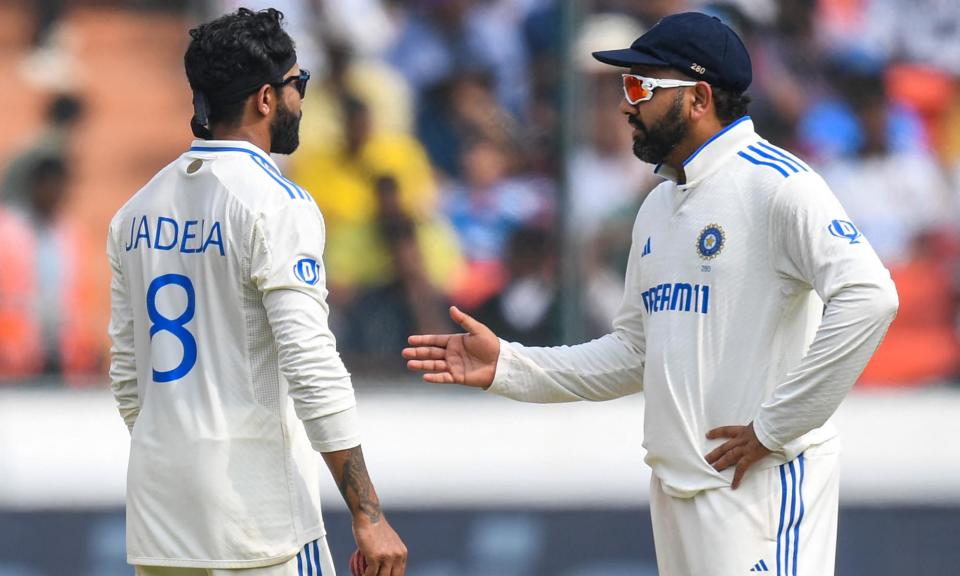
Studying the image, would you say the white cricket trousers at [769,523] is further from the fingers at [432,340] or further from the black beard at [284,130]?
the black beard at [284,130]

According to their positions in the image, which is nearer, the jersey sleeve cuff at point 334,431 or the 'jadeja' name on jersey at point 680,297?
the jersey sleeve cuff at point 334,431

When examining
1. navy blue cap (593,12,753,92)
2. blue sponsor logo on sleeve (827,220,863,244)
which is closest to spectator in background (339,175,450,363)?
navy blue cap (593,12,753,92)

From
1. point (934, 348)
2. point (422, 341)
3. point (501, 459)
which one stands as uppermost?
point (422, 341)

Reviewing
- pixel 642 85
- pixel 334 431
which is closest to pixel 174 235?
pixel 334 431

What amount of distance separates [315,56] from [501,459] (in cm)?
207

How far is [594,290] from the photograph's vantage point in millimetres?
7273

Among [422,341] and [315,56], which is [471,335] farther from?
[315,56]

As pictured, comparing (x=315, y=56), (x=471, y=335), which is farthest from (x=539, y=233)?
(x=471, y=335)

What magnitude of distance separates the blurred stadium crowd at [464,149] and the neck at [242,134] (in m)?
3.28

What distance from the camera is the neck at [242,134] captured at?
150 inches

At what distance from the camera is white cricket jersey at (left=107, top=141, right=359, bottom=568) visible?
11.8 ft

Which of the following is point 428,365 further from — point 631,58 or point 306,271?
point 631,58

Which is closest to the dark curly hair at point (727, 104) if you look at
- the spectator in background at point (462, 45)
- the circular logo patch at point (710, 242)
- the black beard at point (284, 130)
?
the circular logo patch at point (710, 242)

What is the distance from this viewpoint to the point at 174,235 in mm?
3723
